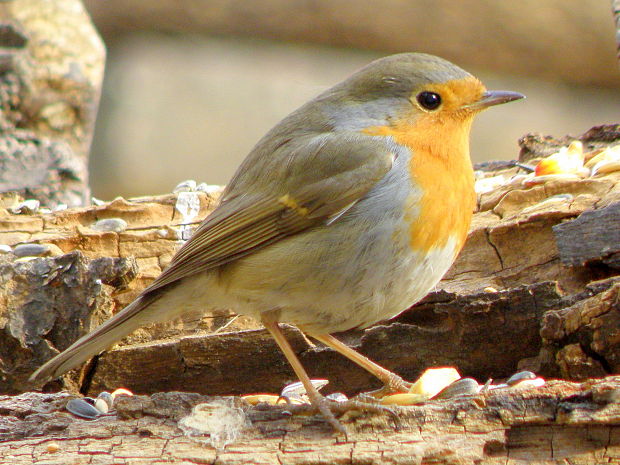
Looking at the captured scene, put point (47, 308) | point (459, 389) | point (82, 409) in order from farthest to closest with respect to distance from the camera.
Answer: point (47, 308)
point (82, 409)
point (459, 389)

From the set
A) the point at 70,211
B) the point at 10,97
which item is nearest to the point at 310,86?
the point at 10,97

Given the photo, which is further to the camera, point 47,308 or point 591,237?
point 47,308

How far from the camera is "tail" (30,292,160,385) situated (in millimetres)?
4234

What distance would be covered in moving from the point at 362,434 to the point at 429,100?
1.51 m

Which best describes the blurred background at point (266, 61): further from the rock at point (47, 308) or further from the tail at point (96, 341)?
the tail at point (96, 341)

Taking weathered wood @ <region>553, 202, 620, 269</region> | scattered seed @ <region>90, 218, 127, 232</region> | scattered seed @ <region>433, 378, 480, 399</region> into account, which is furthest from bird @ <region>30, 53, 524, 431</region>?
scattered seed @ <region>90, 218, 127, 232</region>

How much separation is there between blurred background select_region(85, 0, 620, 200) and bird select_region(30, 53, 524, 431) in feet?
21.3

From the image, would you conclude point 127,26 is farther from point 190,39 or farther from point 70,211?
point 70,211

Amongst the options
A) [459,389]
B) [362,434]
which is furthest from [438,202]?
[362,434]

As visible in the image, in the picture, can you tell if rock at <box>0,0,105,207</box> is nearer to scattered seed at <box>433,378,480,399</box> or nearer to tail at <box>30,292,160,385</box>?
tail at <box>30,292,160,385</box>

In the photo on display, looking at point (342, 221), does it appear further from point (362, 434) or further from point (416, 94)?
point (362, 434)

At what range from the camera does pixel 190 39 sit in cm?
1114

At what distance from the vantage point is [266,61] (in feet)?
36.7

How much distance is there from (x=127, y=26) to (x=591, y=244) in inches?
300
